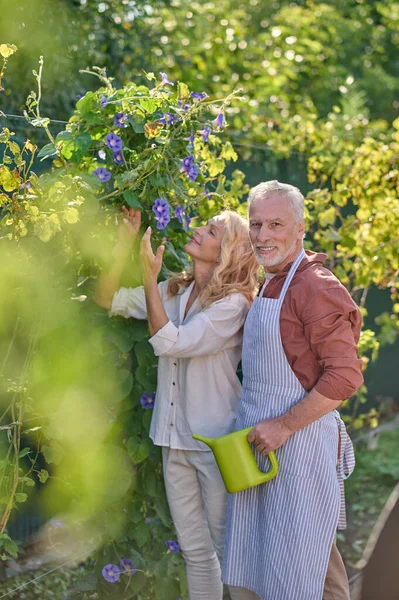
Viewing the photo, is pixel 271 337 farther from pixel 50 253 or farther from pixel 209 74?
pixel 209 74

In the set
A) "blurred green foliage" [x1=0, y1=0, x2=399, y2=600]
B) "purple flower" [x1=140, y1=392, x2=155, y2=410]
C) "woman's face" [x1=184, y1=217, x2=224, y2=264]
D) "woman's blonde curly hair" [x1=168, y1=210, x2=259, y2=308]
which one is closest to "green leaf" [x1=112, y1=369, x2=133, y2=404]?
"blurred green foliage" [x1=0, y1=0, x2=399, y2=600]

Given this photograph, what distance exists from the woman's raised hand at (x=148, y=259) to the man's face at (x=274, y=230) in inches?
11.7

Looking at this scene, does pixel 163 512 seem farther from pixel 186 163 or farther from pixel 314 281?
pixel 186 163

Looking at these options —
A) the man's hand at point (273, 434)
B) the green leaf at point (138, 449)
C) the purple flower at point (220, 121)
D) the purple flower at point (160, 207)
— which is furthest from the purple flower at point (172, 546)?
the purple flower at point (220, 121)

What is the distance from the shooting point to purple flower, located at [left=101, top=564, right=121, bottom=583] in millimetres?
3215

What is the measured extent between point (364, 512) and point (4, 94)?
3006mm

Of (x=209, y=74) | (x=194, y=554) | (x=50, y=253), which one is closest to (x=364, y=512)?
(x=194, y=554)

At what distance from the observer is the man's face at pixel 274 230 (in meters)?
2.81

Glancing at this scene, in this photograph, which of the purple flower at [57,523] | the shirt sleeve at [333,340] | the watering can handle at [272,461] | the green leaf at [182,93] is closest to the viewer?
the shirt sleeve at [333,340]

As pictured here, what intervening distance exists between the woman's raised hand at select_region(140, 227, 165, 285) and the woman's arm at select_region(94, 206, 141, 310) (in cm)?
12

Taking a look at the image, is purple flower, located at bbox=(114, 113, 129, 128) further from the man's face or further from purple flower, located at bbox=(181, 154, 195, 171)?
the man's face

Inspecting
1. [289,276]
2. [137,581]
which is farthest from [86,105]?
[137,581]

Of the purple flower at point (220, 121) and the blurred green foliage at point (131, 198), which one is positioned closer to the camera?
the blurred green foliage at point (131, 198)

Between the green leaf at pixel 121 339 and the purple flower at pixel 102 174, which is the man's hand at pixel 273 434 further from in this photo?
the purple flower at pixel 102 174
